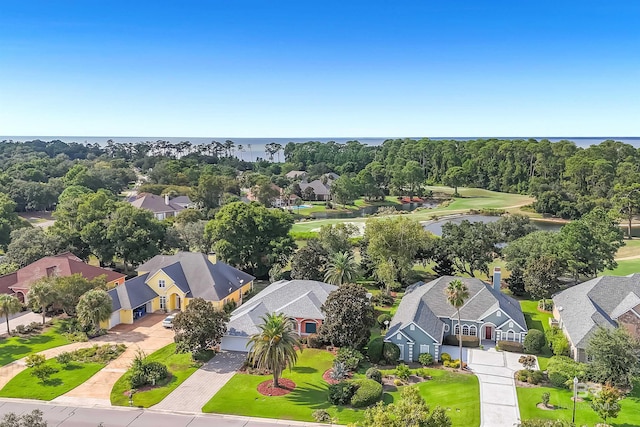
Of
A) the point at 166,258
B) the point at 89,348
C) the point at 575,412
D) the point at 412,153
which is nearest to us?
the point at 575,412

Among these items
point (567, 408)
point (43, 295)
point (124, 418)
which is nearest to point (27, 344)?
point (43, 295)

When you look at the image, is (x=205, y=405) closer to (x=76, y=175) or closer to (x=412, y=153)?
(x=76, y=175)

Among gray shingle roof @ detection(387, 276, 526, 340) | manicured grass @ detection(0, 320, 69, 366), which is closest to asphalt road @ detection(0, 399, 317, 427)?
manicured grass @ detection(0, 320, 69, 366)

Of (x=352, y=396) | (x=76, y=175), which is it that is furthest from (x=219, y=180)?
(x=352, y=396)

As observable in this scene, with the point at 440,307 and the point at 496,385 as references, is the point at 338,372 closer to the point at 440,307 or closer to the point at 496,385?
the point at 496,385

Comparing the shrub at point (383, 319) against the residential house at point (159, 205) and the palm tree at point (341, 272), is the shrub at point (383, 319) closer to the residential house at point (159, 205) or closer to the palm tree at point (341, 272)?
the palm tree at point (341, 272)
